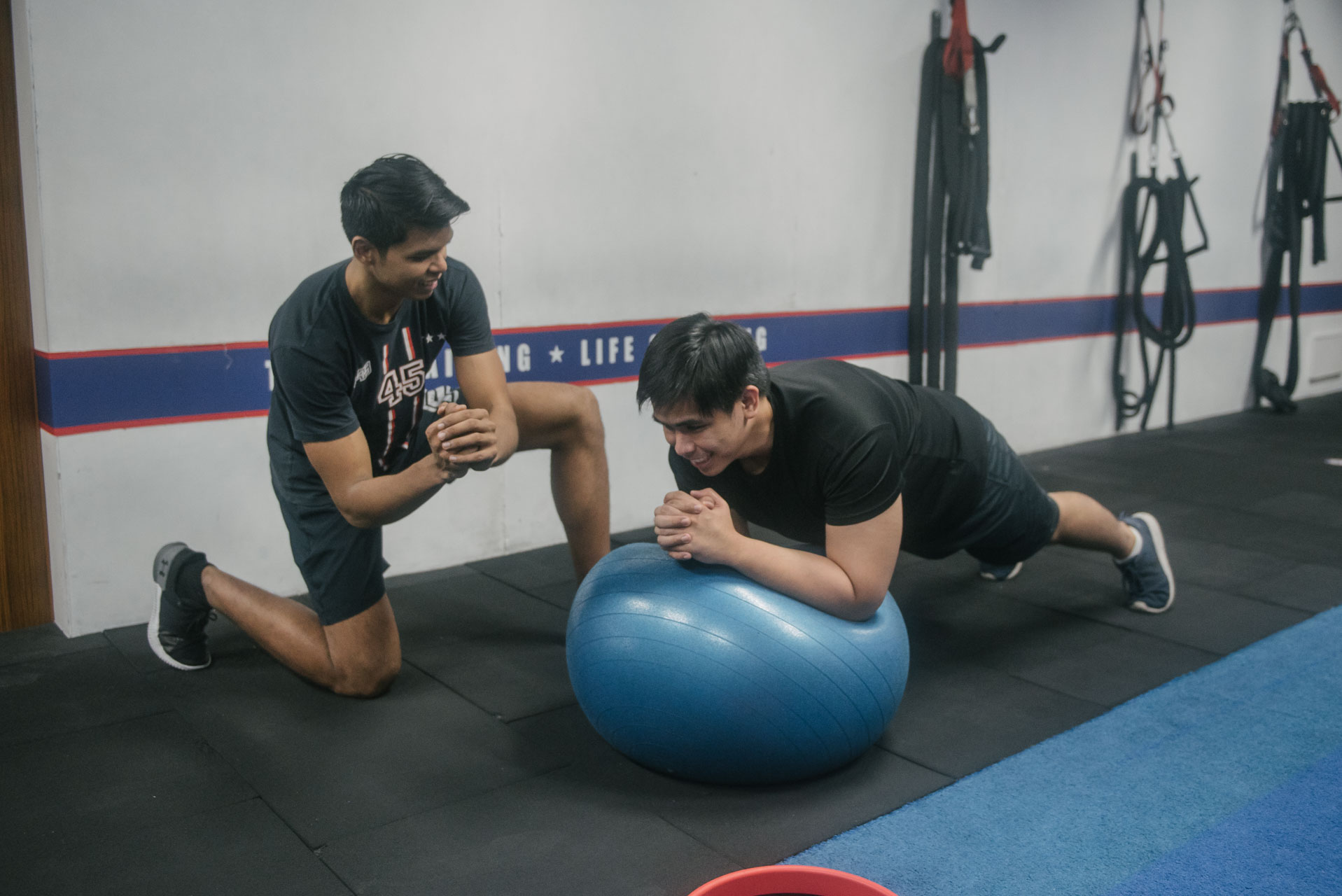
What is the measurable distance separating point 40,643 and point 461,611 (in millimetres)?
1024

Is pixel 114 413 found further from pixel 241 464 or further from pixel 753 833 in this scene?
pixel 753 833

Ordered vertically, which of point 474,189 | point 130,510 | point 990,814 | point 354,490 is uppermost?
point 474,189

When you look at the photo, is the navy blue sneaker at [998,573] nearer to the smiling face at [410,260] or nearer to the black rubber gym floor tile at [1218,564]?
the black rubber gym floor tile at [1218,564]

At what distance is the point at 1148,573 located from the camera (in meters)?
2.74

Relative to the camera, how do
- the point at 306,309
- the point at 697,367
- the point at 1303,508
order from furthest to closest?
the point at 1303,508, the point at 306,309, the point at 697,367

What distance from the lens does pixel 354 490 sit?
6.61ft

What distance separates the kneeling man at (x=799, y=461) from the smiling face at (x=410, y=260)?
1.68 ft

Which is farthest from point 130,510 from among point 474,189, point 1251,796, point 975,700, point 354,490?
point 1251,796

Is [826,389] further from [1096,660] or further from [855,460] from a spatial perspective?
[1096,660]

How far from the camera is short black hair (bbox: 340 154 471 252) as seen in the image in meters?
1.89

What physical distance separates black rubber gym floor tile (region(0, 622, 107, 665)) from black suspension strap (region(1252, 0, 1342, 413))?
236 inches

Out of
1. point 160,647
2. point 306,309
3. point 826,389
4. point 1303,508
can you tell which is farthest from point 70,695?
point 1303,508

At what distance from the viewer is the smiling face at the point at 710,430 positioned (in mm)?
1668

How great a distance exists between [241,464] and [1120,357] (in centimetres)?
418
